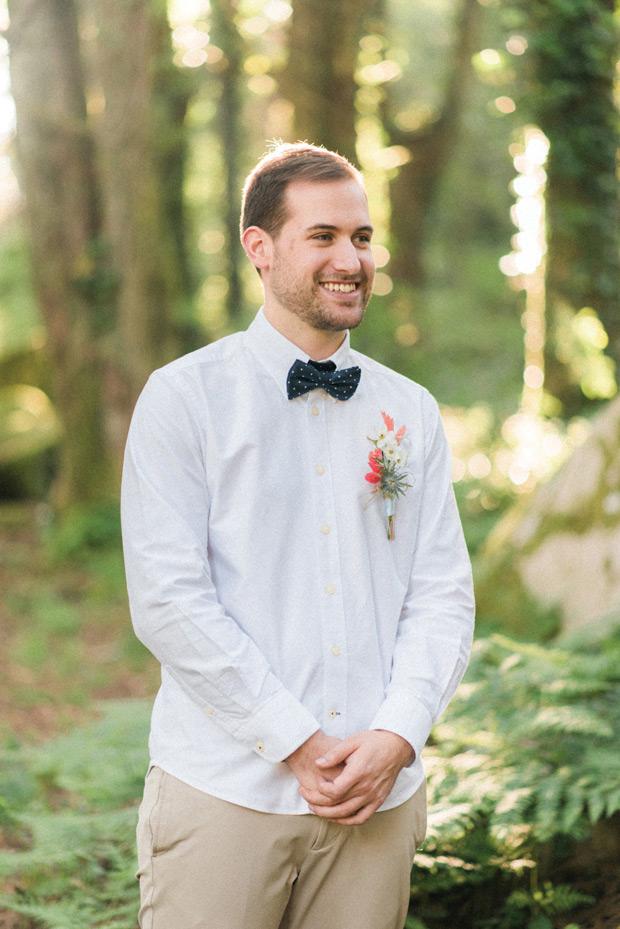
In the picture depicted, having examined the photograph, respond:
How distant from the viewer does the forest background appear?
10.7ft

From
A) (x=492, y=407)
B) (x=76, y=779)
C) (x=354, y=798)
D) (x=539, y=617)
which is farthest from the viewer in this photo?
(x=492, y=407)

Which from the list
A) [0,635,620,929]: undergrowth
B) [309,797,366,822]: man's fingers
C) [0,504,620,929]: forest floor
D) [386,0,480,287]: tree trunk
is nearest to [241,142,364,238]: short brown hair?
[309,797,366,822]: man's fingers

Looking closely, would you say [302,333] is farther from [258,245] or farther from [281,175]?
[281,175]

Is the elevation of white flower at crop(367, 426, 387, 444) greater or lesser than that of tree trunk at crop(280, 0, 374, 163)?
lesser

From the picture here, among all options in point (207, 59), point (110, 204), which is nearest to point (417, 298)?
point (207, 59)

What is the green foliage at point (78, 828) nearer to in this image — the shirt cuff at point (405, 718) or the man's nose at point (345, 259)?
the shirt cuff at point (405, 718)

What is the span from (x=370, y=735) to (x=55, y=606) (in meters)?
6.74

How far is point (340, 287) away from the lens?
2.38 m

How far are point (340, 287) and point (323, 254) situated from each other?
0.32 ft

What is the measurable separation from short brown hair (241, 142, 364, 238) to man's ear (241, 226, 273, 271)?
2cm

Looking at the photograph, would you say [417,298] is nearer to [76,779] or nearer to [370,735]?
[76,779]

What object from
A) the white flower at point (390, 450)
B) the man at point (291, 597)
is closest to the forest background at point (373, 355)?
the man at point (291, 597)

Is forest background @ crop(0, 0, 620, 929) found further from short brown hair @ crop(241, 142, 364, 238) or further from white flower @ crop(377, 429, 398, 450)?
short brown hair @ crop(241, 142, 364, 238)

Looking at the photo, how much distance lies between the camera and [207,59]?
12797mm
